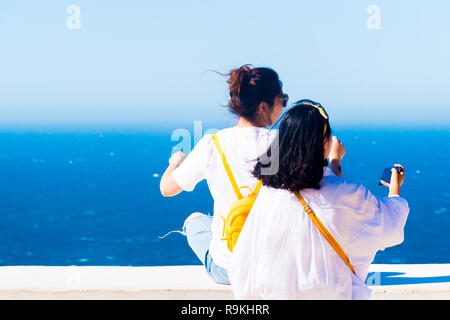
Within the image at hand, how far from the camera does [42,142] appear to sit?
178 m

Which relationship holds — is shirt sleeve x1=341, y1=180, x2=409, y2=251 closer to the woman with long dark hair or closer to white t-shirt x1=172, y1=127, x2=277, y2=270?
the woman with long dark hair

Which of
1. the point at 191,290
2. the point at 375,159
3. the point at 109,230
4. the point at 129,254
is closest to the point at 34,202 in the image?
the point at 109,230

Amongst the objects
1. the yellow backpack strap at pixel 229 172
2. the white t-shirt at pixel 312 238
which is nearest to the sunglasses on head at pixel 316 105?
the white t-shirt at pixel 312 238

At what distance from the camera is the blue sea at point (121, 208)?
66.5 m

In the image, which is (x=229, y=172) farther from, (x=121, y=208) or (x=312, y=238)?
(x=121, y=208)

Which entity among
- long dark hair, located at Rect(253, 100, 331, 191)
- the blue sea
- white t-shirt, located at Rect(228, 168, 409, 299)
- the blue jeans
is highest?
long dark hair, located at Rect(253, 100, 331, 191)

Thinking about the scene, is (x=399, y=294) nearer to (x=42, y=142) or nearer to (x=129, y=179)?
(x=129, y=179)

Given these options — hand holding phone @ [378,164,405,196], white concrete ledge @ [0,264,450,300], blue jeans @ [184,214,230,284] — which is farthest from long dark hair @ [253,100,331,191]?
white concrete ledge @ [0,264,450,300]

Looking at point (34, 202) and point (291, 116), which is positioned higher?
point (291, 116)

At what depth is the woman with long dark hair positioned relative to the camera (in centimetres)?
250

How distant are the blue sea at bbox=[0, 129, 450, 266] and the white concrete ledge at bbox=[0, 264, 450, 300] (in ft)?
130

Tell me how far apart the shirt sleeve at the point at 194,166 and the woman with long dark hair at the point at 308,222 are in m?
0.57

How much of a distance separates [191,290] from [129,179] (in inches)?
4070

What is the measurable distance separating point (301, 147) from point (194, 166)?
2.66 ft
